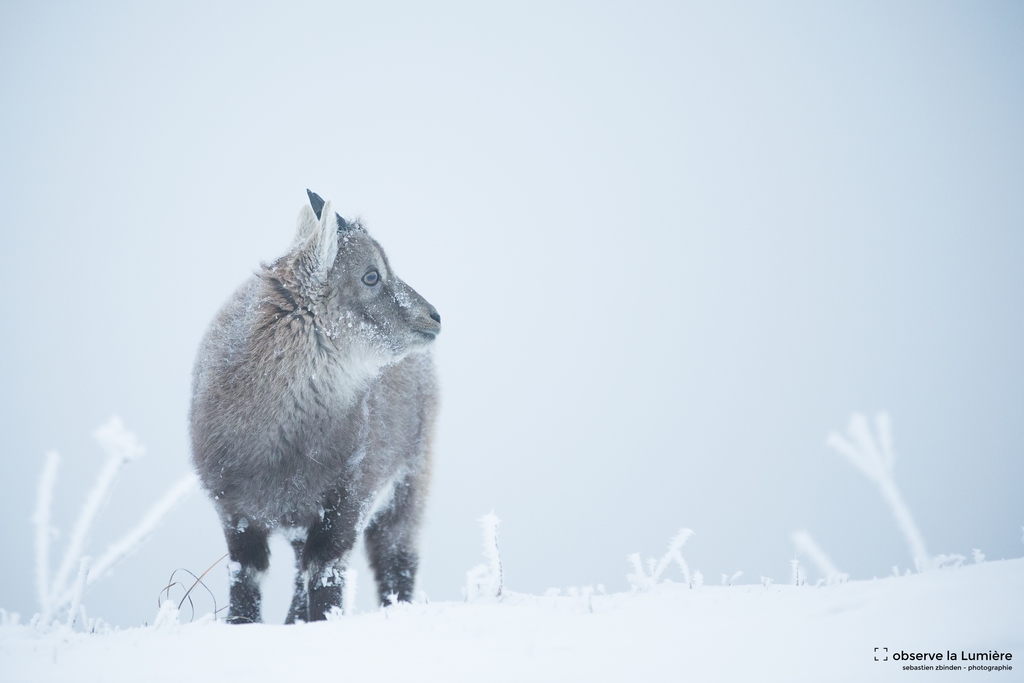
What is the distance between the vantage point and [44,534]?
300 cm

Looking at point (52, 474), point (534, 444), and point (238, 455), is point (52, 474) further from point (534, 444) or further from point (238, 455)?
point (534, 444)

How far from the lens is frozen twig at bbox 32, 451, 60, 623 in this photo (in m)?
2.94

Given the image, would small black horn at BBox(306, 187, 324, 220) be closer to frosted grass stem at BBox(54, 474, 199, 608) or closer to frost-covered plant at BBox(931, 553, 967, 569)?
frosted grass stem at BBox(54, 474, 199, 608)

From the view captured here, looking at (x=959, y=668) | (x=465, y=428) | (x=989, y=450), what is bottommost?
(x=959, y=668)

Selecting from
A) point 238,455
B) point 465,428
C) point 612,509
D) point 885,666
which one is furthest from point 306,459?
point 465,428

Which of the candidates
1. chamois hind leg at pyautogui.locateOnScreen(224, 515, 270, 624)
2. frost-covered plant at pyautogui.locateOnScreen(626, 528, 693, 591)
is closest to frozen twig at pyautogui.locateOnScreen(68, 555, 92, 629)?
chamois hind leg at pyautogui.locateOnScreen(224, 515, 270, 624)

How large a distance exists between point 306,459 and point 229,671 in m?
2.27

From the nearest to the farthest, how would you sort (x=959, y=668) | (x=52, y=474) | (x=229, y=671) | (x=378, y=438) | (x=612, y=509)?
(x=959, y=668) < (x=229, y=671) < (x=52, y=474) < (x=378, y=438) < (x=612, y=509)

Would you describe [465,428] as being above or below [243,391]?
above

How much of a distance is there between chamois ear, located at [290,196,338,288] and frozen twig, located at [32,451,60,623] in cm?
229

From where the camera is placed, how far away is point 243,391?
4.56 m

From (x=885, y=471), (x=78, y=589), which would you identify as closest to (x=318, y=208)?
(x=78, y=589)

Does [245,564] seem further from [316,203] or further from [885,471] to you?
[885,471]

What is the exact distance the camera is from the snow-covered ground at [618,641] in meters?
1.88
